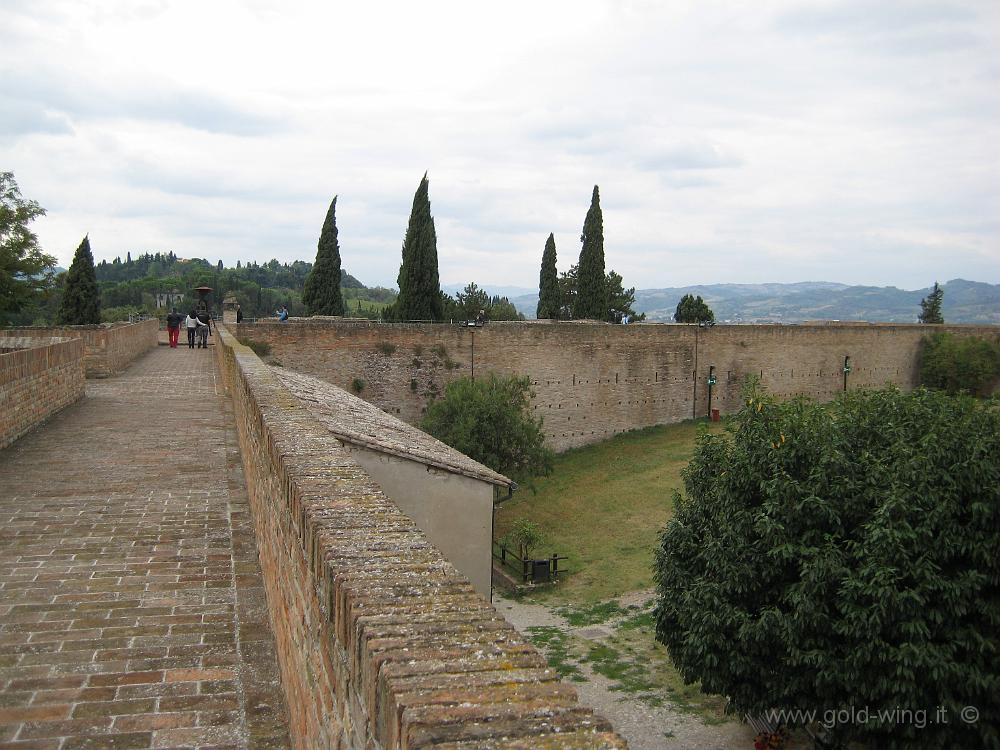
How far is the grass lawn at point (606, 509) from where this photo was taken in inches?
760

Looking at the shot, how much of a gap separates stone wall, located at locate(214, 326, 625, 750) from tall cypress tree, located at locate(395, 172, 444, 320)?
35.6 metres

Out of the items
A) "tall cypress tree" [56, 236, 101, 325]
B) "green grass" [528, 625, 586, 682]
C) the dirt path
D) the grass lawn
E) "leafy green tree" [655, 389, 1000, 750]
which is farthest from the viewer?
"tall cypress tree" [56, 236, 101, 325]

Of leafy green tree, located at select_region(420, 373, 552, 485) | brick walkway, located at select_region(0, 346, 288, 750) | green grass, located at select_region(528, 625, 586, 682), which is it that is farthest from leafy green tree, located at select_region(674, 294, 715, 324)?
brick walkway, located at select_region(0, 346, 288, 750)

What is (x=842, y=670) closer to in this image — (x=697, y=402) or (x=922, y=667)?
(x=922, y=667)

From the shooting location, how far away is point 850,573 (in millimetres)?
10242

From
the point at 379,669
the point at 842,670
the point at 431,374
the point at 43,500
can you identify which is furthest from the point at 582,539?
the point at 379,669

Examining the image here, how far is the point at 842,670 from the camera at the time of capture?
1019cm

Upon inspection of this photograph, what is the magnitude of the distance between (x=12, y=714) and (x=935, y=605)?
10116 millimetres

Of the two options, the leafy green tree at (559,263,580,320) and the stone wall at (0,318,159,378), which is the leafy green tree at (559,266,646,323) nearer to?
the leafy green tree at (559,263,580,320)

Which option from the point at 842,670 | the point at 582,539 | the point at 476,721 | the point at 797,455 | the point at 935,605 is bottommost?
the point at 582,539

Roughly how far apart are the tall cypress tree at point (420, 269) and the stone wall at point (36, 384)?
25.5 metres

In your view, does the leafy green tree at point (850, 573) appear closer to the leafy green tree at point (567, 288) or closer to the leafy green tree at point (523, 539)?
A: the leafy green tree at point (523, 539)

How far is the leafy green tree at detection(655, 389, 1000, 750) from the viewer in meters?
9.91

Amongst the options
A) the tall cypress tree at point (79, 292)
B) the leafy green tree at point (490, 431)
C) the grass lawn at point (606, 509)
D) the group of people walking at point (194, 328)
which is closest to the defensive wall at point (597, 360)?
the grass lawn at point (606, 509)
